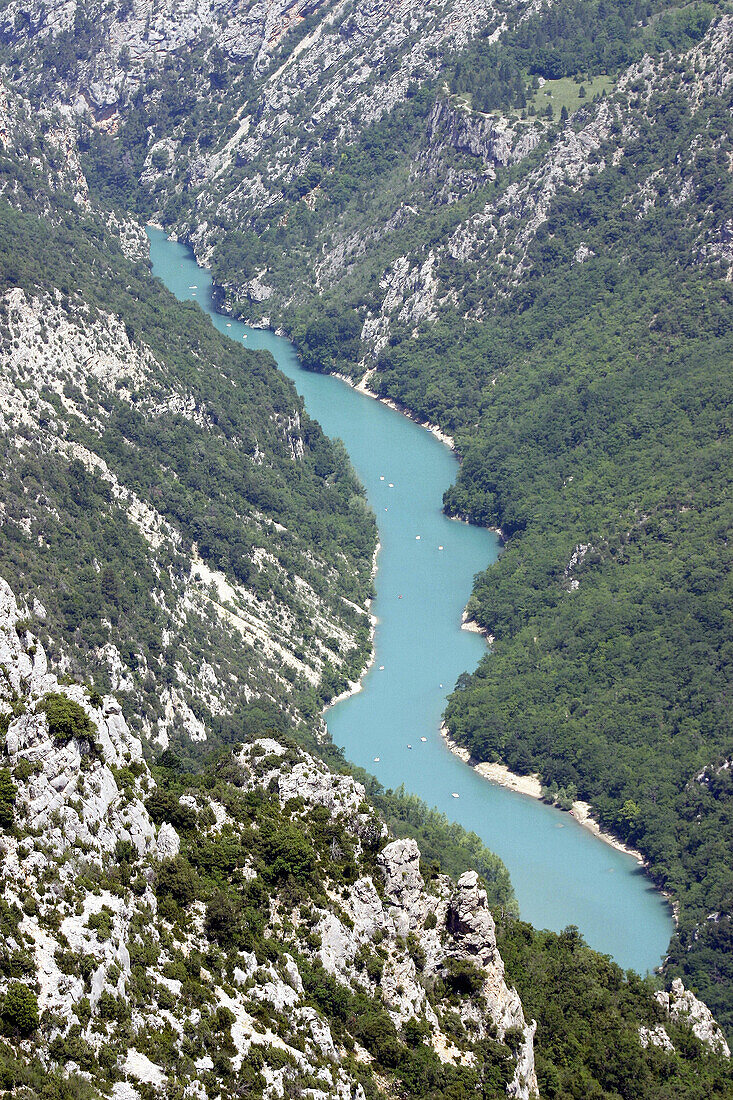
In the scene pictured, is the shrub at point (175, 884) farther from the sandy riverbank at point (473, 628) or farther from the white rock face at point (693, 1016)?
the sandy riverbank at point (473, 628)

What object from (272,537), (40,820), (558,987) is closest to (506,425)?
(272,537)

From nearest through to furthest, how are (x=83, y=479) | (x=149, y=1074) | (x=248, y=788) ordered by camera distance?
(x=149, y=1074)
(x=248, y=788)
(x=83, y=479)

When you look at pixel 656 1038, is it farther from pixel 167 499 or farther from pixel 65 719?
pixel 167 499

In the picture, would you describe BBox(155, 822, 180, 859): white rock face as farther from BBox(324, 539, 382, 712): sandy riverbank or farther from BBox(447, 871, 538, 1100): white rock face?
BBox(324, 539, 382, 712): sandy riverbank

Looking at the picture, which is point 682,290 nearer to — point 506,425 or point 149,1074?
point 506,425

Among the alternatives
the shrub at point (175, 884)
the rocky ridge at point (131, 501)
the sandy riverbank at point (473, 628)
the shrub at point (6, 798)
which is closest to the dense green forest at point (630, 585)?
the sandy riverbank at point (473, 628)

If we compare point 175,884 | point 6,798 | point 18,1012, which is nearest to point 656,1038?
point 175,884
